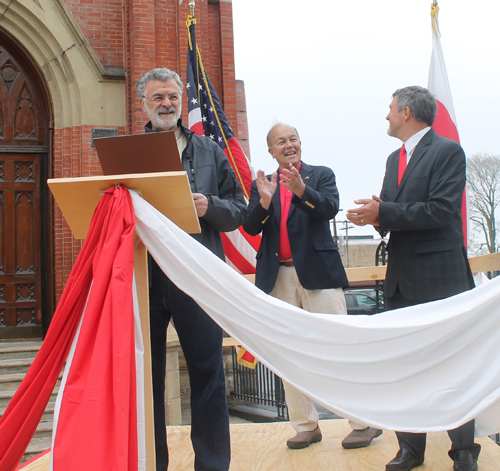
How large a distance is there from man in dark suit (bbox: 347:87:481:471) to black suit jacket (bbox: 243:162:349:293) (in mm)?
340

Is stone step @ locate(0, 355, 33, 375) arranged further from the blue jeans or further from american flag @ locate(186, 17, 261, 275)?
the blue jeans

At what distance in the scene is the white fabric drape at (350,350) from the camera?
216 centimetres

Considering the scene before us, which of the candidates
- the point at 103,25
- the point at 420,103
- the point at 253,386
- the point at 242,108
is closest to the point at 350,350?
the point at 420,103

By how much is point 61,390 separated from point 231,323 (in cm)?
69

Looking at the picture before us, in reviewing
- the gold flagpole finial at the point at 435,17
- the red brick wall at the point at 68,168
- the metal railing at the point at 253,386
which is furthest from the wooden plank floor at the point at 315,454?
the metal railing at the point at 253,386

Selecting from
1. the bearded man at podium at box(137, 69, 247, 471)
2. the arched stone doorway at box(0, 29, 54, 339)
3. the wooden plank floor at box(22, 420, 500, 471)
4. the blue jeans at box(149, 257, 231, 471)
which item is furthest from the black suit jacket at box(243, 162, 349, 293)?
the arched stone doorway at box(0, 29, 54, 339)

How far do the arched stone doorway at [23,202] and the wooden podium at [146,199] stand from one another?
16.4ft

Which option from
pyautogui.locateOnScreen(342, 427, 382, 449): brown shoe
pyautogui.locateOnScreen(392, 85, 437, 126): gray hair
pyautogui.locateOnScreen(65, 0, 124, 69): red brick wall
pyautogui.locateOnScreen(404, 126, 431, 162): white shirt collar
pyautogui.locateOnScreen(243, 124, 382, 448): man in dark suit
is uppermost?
pyautogui.locateOnScreen(65, 0, 124, 69): red brick wall

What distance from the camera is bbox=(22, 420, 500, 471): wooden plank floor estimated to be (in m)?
2.86

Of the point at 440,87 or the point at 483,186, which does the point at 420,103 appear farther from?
the point at 483,186

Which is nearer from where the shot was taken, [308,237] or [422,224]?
[422,224]

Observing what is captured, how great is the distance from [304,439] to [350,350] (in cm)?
125

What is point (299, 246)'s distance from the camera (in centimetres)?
335

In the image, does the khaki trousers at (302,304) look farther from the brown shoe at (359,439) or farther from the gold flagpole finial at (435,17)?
the gold flagpole finial at (435,17)
